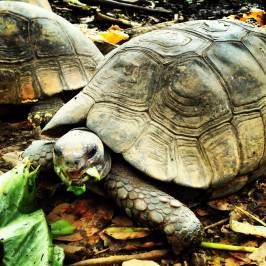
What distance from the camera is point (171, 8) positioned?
9352 millimetres

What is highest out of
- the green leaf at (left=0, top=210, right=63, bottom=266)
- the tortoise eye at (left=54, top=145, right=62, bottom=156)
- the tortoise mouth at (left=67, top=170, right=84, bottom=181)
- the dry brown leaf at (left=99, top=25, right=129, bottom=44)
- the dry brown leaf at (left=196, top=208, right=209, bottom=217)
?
the tortoise eye at (left=54, top=145, right=62, bottom=156)

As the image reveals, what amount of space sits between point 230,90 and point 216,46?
367 millimetres

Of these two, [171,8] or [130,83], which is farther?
[171,8]

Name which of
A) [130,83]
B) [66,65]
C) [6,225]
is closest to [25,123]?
[66,65]

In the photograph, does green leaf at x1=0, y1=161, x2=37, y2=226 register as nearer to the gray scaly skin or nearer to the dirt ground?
the gray scaly skin

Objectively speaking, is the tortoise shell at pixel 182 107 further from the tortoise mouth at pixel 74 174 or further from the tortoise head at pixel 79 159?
the tortoise mouth at pixel 74 174

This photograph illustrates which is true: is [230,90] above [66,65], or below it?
above

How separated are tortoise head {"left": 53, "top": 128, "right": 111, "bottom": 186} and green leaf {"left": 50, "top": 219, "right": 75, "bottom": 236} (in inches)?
11.2

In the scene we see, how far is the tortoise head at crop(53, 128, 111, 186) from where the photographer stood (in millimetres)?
2619

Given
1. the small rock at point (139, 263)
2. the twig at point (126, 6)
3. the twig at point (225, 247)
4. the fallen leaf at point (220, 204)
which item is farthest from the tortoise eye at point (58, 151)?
the twig at point (126, 6)

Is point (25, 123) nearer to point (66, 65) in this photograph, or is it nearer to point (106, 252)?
point (66, 65)

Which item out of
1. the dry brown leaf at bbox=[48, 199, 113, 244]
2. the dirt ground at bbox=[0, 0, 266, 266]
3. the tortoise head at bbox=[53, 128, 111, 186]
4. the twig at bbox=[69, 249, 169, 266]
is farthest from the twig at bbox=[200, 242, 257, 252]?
the tortoise head at bbox=[53, 128, 111, 186]

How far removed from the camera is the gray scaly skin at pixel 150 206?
262 centimetres

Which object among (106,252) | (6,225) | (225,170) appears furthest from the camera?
(225,170)
